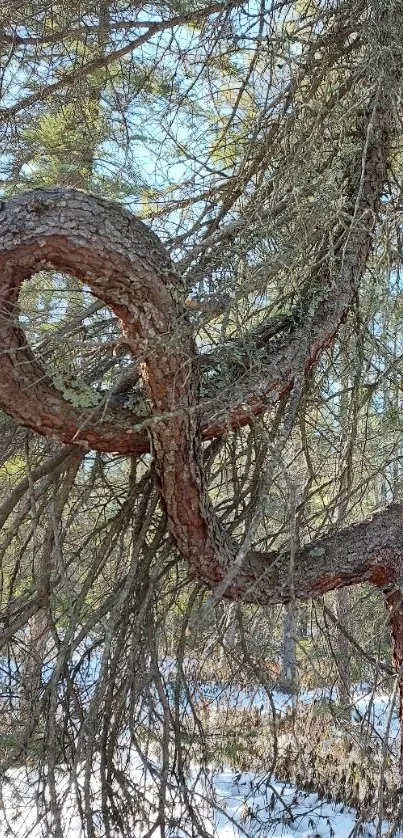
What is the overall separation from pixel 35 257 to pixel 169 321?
356 millimetres

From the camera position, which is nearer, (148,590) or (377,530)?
(148,590)

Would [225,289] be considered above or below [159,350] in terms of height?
above

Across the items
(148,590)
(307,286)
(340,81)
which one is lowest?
(148,590)

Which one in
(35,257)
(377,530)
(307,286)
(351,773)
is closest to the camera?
(35,257)

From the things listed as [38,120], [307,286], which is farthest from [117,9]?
[307,286]

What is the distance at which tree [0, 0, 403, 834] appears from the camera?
168 centimetres

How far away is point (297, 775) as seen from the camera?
18.4 feet

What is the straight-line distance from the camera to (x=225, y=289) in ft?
6.49

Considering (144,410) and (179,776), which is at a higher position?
(144,410)

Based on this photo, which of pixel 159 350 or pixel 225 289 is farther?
pixel 225 289

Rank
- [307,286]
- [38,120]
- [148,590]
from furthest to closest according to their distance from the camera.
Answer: [38,120] → [307,286] → [148,590]

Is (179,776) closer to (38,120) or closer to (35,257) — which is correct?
(35,257)

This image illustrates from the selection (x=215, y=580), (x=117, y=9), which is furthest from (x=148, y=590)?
(x=117, y=9)

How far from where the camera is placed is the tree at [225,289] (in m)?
1.68
